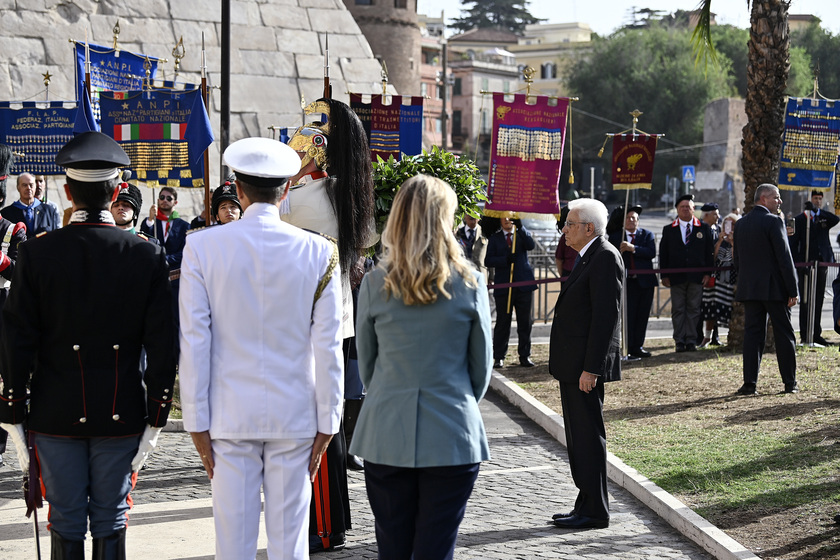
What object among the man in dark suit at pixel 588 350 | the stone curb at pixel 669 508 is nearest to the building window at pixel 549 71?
the stone curb at pixel 669 508

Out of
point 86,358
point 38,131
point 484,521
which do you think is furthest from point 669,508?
point 38,131

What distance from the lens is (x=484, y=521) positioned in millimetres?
6168

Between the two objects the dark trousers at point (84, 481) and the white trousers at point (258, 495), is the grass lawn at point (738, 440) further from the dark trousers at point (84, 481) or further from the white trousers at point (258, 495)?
the dark trousers at point (84, 481)

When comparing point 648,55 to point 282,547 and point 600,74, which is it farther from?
point 282,547

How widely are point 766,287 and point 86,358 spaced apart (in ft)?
25.2

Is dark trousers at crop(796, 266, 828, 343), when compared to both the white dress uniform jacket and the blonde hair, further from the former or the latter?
the white dress uniform jacket

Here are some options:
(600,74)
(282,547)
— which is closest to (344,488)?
(282,547)

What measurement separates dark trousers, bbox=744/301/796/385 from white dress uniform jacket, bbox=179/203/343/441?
7.07 metres

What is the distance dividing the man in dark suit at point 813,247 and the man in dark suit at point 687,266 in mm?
1408

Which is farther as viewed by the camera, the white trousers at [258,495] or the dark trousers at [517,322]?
the dark trousers at [517,322]

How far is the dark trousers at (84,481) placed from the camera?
404cm

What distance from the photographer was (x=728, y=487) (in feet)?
22.1

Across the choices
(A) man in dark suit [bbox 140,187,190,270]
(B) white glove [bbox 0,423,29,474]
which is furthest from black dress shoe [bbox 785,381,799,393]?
(B) white glove [bbox 0,423,29,474]

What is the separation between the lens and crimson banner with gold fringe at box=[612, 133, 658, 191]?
13.1 meters
